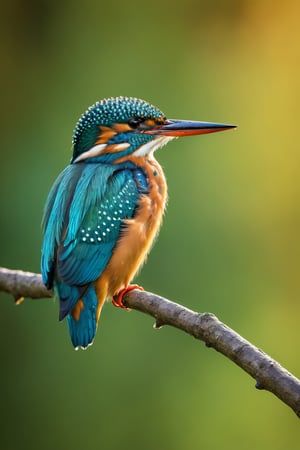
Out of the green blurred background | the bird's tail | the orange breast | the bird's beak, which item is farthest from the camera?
the green blurred background

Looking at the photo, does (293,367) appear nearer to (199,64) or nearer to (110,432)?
(110,432)

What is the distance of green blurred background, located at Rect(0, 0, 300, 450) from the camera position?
457 centimetres

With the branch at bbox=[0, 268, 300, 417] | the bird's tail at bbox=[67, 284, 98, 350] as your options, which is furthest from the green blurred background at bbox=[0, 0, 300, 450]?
the branch at bbox=[0, 268, 300, 417]

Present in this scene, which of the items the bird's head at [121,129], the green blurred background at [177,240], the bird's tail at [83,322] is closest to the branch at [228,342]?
the bird's tail at [83,322]

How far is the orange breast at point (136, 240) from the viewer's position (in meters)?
3.14

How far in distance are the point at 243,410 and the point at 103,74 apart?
199 cm

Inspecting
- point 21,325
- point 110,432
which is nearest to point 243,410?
point 110,432

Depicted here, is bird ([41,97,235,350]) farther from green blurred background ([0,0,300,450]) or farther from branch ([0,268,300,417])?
green blurred background ([0,0,300,450])

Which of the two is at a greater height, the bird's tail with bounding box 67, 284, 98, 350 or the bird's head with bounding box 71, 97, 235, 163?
the bird's head with bounding box 71, 97, 235, 163

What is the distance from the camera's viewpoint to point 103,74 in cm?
521

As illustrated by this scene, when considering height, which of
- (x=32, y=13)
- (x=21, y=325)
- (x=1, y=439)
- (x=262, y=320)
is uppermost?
(x=32, y=13)

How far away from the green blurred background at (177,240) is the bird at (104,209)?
3.94 ft

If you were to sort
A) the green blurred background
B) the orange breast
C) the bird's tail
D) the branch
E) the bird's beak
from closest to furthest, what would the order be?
the branch, the bird's tail, the orange breast, the bird's beak, the green blurred background

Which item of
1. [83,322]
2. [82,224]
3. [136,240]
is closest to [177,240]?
[136,240]
